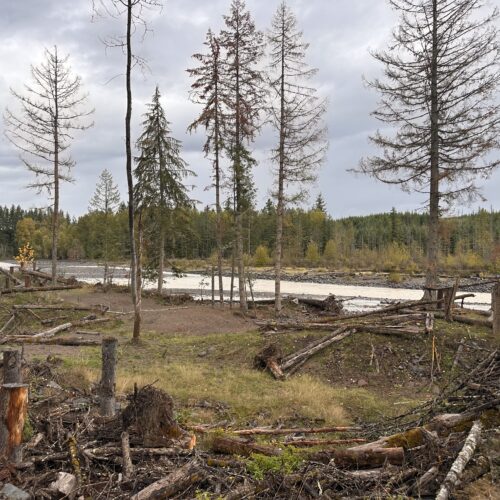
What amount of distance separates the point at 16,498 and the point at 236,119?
21.6 meters

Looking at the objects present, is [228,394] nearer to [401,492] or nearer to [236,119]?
[401,492]

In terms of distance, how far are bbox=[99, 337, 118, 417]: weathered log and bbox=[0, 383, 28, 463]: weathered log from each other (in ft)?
5.51

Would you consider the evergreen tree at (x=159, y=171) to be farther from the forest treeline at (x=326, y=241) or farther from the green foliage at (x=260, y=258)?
the green foliage at (x=260, y=258)

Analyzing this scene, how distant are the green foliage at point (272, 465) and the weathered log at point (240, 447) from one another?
501mm

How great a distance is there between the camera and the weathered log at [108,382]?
23.2ft

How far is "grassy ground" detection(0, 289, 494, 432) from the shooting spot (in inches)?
375

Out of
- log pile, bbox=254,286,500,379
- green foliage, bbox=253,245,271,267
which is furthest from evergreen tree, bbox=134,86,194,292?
green foliage, bbox=253,245,271,267

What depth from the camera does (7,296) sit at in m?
22.9

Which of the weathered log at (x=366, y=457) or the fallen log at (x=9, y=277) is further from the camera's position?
the fallen log at (x=9, y=277)

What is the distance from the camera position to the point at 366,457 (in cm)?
554

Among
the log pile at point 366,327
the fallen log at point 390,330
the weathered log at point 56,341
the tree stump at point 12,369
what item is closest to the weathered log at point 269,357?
the log pile at point 366,327

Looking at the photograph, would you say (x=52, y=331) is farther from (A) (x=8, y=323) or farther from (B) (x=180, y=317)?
(B) (x=180, y=317)

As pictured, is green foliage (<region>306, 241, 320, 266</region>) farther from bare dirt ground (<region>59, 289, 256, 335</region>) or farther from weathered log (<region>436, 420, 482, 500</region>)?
weathered log (<region>436, 420, 482, 500</region>)

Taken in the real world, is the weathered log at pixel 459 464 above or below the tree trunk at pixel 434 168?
below
